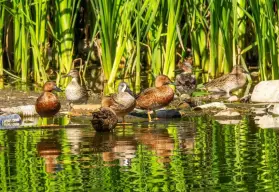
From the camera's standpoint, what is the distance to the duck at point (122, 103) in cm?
1153

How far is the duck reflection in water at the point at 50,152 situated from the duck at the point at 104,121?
29.0 inches

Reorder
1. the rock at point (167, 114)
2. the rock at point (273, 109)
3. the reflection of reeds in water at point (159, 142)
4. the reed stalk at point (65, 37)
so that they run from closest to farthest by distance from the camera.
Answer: the reflection of reeds in water at point (159, 142) → the rock at point (273, 109) → the rock at point (167, 114) → the reed stalk at point (65, 37)

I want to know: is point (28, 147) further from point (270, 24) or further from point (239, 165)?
point (270, 24)

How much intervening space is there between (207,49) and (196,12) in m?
1.86

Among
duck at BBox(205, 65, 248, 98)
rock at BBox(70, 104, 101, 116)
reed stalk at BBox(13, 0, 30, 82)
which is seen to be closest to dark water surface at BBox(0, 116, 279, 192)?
rock at BBox(70, 104, 101, 116)

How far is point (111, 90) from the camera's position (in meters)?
14.4

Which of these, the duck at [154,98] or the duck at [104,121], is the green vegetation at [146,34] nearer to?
the duck at [154,98]

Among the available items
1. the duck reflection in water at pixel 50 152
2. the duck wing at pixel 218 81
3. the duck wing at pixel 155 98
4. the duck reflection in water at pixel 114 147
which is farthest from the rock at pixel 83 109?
the duck wing at pixel 218 81

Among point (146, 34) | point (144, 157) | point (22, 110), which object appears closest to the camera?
point (144, 157)

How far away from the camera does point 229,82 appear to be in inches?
588

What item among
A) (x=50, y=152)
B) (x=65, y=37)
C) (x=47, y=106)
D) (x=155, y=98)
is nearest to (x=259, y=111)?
(x=155, y=98)

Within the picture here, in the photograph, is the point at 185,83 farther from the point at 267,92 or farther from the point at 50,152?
the point at 50,152

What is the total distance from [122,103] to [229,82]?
12.3 ft

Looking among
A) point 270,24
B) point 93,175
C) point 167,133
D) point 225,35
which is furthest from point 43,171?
point 225,35
